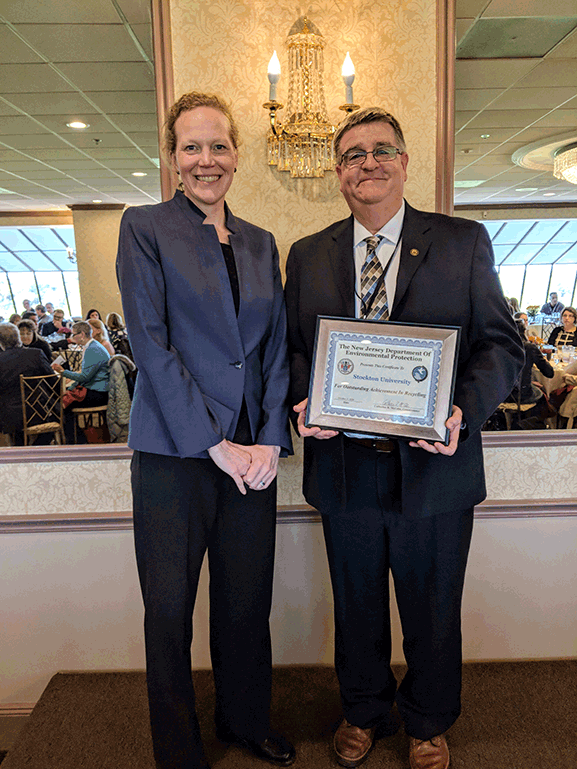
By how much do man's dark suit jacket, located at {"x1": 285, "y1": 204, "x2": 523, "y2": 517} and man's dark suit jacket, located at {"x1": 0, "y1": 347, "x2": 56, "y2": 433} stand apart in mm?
1250

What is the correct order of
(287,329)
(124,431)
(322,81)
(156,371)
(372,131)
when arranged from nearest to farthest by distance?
(156,371) → (372,131) → (287,329) → (322,81) → (124,431)

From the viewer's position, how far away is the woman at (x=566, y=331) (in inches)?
102

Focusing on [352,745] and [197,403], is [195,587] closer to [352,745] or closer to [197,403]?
[197,403]

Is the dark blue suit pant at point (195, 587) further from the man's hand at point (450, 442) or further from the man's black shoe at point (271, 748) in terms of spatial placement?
the man's hand at point (450, 442)

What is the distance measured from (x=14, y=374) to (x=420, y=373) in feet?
5.74

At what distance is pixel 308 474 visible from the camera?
1630 mm

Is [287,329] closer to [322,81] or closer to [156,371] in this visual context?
[156,371]

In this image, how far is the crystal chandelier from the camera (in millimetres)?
2326

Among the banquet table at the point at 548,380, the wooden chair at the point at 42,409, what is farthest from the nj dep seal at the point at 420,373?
the wooden chair at the point at 42,409

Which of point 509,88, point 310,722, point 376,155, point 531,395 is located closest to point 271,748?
point 310,722

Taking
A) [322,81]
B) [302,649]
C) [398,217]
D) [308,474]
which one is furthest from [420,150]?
[302,649]

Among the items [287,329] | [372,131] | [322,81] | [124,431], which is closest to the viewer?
[372,131]

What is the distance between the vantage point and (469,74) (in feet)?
6.58

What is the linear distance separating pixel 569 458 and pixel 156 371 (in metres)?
1.65
